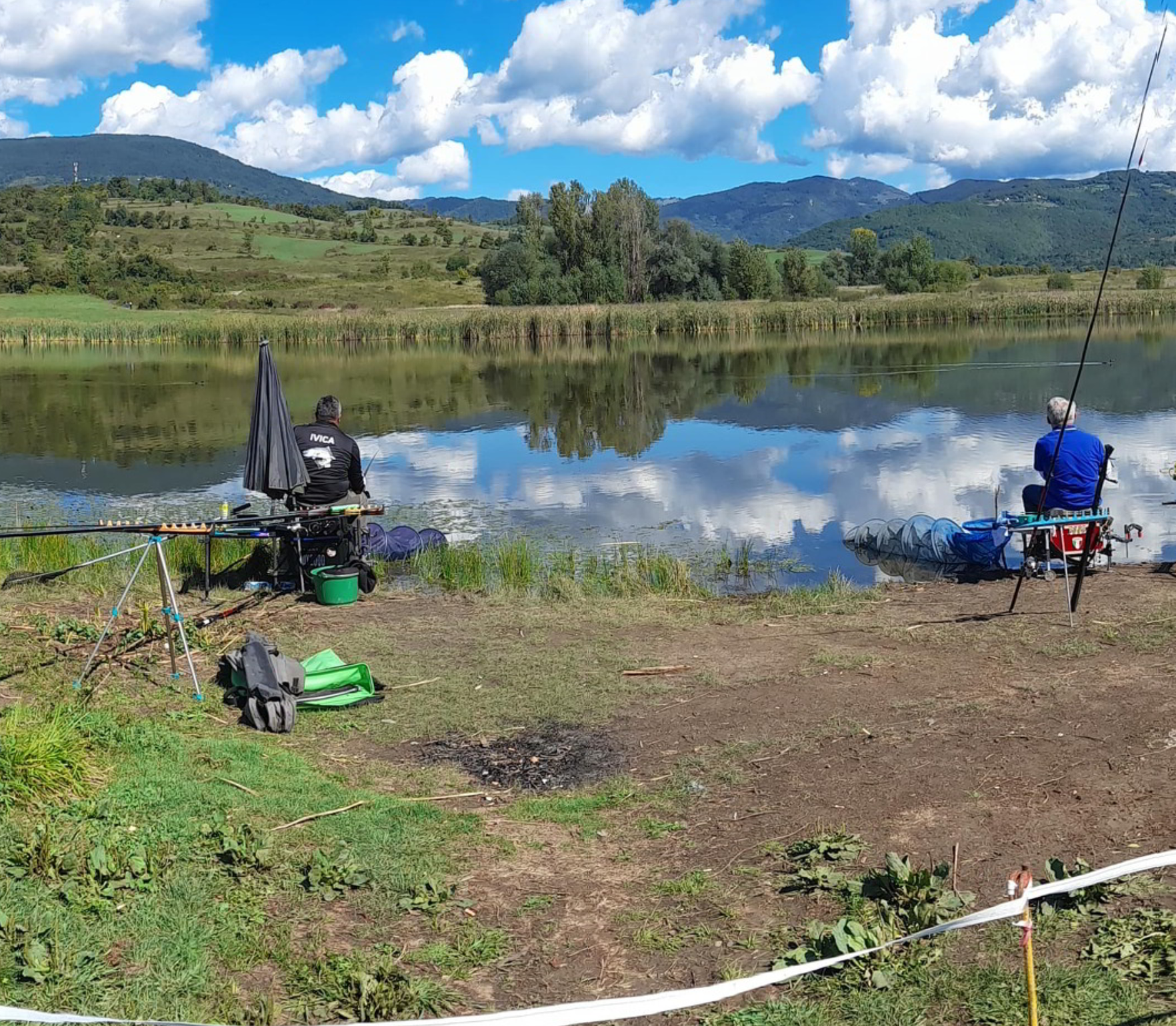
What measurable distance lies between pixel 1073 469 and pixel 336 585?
6069 millimetres

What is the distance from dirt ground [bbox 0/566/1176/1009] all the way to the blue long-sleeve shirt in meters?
0.93

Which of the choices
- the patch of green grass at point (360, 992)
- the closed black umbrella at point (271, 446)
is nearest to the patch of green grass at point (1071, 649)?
the patch of green grass at point (360, 992)

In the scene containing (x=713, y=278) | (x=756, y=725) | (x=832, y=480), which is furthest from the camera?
(x=713, y=278)

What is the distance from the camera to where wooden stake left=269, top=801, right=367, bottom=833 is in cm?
514

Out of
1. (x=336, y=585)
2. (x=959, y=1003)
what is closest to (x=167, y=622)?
(x=336, y=585)

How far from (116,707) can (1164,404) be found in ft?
72.0

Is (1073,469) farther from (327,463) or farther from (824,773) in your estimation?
(327,463)

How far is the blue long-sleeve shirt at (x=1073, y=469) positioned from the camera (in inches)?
395

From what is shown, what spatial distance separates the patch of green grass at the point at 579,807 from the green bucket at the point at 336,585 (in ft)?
14.3

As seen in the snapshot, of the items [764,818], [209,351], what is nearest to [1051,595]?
[764,818]

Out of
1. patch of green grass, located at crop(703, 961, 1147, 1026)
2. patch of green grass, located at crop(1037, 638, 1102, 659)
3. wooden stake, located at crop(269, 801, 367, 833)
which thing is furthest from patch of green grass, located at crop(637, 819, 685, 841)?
patch of green grass, located at crop(1037, 638, 1102, 659)

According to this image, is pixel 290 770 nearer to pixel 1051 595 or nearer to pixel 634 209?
pixel 1051 595

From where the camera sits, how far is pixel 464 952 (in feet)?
13.8

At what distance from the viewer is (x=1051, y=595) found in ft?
30.4
